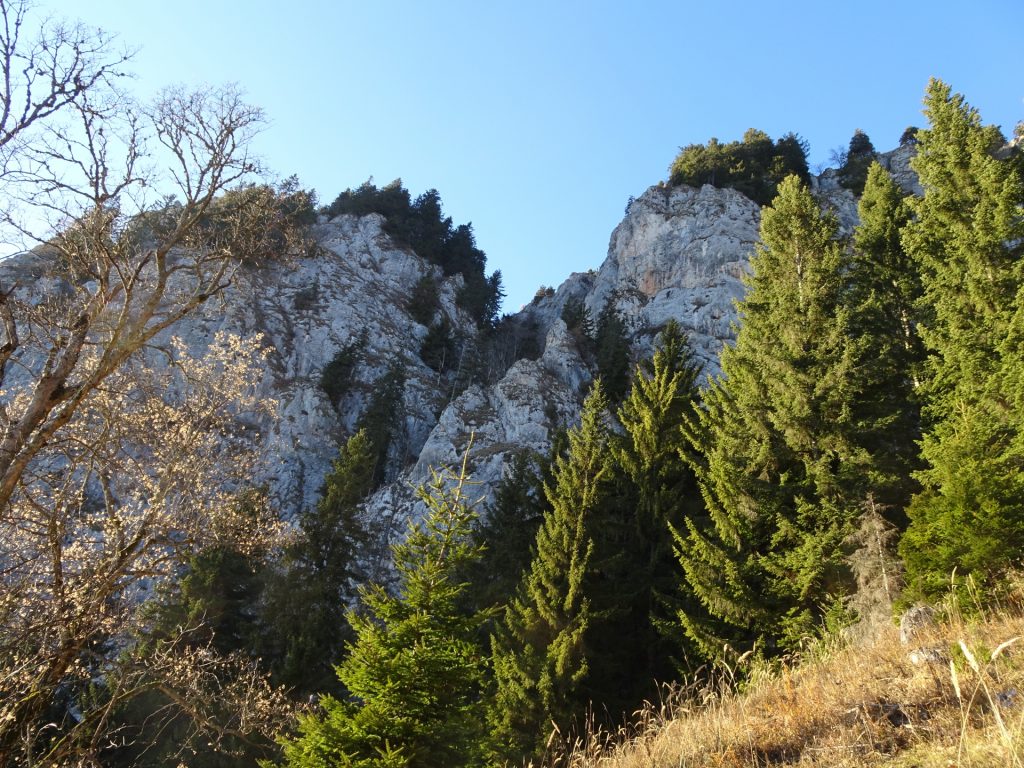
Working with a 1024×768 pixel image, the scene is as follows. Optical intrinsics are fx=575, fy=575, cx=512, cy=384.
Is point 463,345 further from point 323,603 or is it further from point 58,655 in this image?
point 58,655

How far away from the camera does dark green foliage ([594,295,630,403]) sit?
4034 centimetres

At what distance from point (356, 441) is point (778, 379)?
63.3ft

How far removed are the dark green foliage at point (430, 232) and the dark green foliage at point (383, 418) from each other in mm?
22706

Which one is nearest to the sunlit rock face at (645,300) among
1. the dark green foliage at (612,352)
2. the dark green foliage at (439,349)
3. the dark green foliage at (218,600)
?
the dark green foliage at (612,352)

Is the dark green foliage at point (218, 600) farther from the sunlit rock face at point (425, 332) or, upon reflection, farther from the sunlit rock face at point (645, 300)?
the sunlit rock face at point (645, 300)

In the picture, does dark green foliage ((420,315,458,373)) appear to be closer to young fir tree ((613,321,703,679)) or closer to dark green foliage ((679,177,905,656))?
young fir tree ((613,321,703,679))

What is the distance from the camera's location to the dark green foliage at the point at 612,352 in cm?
4034

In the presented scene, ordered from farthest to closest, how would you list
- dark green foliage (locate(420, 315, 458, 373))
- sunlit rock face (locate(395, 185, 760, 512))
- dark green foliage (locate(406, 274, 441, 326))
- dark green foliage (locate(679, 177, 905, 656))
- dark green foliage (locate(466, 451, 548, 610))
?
dark green foliage (locate(406, 274, 441, 326)) < dark green foliage (locate(420, 315, 458, 373)) < sunlit rock face (locate(395, 185, 760, 512)) < dark green foliage (locate(466, 451, 548, 610)) < dark green foliage (locate(679, 177, 905, 656))

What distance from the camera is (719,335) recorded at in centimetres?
4475

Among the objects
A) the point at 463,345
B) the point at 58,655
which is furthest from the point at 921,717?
the point at 463,345

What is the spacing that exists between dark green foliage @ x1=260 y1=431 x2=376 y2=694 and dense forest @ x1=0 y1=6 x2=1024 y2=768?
0.13 m

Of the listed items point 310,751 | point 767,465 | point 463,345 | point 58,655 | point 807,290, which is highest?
point 463,345

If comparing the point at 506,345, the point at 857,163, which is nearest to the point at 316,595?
the point at 506,345

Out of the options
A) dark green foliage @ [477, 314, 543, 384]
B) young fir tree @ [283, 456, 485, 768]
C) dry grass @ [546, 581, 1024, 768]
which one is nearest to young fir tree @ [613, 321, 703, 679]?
young fir tree @ [283, 456, 485, 768]
